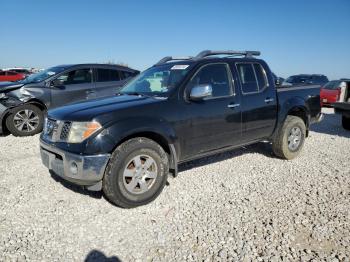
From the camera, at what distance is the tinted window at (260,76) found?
5032 millimetres

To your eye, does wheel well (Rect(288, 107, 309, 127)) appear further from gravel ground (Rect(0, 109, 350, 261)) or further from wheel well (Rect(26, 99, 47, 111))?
wheel well (Rect(26, 99, 47, 111))

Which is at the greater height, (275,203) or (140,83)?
(140,83)

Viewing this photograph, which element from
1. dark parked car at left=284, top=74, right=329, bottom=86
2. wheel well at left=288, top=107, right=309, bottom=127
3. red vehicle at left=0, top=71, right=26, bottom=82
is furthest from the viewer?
red vehicle at left=0, top=71, right=26, bottom=82

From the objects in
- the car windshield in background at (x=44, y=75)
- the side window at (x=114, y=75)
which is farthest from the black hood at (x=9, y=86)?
the side window at (x=114, y=75)

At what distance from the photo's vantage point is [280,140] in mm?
5348

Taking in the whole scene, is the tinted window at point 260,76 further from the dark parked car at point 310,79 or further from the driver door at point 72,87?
the dark parked car at point 310,79

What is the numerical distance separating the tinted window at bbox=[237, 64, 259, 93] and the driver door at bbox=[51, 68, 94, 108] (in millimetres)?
Answer: 4417

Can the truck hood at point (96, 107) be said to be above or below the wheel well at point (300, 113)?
above

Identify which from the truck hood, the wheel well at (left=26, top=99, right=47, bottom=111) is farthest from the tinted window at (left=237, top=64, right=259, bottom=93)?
the wheel well at (left=26, top=99, right=47, bottom=111)

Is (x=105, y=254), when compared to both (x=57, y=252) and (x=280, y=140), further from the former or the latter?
(x=280, y=140)

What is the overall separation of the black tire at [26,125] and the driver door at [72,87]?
0.43m

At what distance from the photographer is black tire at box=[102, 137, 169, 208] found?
11.2 ft

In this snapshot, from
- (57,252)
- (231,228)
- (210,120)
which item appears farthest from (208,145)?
(57,252)

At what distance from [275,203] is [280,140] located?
184 cm
